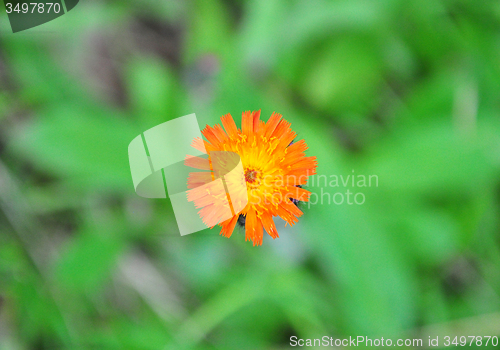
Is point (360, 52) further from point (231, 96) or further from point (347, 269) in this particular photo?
point (347, 269)

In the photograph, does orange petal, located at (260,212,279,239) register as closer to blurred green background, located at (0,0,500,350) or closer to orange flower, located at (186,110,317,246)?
orange flower, located at (186,110,317,246)

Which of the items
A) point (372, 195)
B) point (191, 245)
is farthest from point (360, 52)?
point (191, 245)

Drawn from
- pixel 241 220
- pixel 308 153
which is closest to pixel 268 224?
pixel 241 220

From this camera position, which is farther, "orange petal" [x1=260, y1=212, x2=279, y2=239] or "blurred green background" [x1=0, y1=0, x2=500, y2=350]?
"blurred green background" [x1=0, y1=0, x2=500, y2=350]

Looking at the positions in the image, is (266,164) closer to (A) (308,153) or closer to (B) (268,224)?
(B) (268,224)

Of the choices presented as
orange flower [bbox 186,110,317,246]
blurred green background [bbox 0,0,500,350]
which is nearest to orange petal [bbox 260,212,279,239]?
orange flower [bbox 186,110,317,246]

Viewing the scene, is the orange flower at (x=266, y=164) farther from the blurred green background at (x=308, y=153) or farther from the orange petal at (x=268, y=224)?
the blurred green background at (x=308, y=153)

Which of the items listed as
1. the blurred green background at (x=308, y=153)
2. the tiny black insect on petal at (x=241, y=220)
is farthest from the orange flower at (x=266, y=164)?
the blurred green background at (x=308, y=153)
